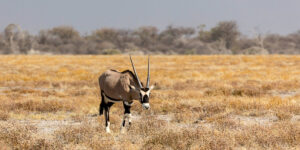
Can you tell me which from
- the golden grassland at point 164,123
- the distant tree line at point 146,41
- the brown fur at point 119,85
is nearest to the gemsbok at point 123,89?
the brown fur at point 119,85

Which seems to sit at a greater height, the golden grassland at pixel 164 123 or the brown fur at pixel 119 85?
the brown fur at pixel 119 85

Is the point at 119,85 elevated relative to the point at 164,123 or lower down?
elevated

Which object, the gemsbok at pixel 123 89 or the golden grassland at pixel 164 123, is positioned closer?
the golden grassland at pixel 164 123

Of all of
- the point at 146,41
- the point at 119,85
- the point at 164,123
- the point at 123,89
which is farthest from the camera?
the point at 146,41

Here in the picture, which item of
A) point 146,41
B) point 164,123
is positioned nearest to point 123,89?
point 164,123

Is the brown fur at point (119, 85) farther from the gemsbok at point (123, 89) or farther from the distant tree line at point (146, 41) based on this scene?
the distant tree line at point (146, 41)

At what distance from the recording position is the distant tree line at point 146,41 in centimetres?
6762

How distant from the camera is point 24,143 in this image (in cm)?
646

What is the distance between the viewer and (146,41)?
3209 inches

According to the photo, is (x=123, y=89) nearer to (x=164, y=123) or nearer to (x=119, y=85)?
(x=119, y=85)

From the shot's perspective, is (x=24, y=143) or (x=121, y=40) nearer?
(x=24, y=143)

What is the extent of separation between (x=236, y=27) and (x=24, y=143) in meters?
75.6

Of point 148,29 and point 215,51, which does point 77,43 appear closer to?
point 148,29

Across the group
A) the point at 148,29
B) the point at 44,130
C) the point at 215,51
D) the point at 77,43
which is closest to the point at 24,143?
the point at 44,130
